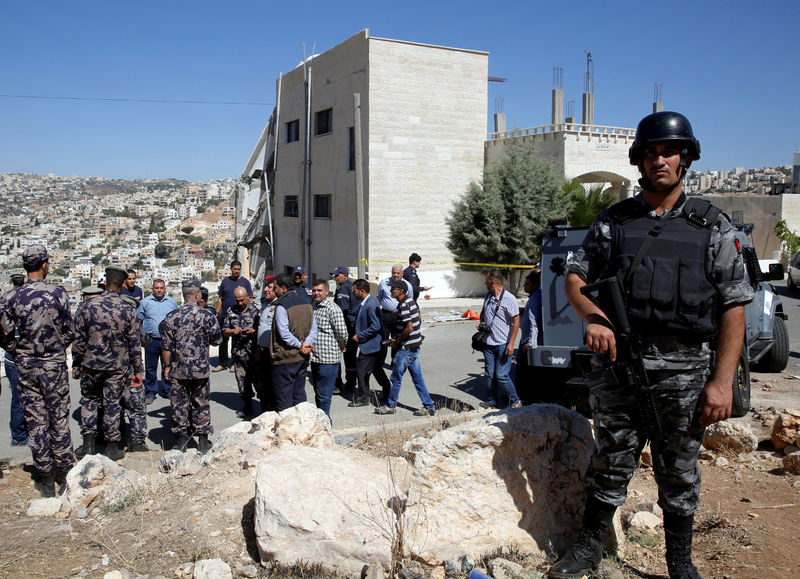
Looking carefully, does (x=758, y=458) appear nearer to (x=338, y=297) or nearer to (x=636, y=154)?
(x=636, y=154)

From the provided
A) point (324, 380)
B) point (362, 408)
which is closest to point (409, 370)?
point (362, 408)

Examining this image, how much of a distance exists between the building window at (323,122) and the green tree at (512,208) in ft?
22.0

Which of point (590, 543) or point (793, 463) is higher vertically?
point (590, 543)

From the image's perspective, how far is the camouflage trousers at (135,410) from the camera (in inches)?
255

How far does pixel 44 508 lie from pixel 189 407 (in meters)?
2.03

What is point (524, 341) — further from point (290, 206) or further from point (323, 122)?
point (290, 206)

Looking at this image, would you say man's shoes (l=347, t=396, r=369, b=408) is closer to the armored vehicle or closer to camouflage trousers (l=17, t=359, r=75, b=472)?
the armored vehicle

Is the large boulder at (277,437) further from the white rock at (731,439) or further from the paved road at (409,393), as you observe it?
the white rock at (731,439)

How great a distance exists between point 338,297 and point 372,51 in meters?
13.4

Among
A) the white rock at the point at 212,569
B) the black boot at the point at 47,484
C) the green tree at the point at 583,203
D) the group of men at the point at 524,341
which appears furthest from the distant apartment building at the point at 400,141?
the white rock at the point at 212,569

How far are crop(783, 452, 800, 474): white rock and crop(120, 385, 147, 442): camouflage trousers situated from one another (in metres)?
5.82

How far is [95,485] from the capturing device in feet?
16.0

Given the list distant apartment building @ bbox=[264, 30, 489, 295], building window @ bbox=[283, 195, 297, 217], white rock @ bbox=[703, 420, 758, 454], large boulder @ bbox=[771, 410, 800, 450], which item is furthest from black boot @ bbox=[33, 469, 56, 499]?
building window @ bbox=[283, 195, 297, 217]

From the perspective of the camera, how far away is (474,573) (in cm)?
306
